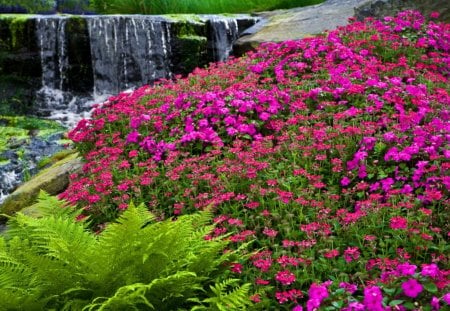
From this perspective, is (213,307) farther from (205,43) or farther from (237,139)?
(205,43)

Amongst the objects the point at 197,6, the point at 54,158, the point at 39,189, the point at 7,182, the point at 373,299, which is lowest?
the point at 7,182

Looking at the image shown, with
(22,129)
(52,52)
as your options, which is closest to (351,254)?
(22,129)

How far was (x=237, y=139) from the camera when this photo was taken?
4598 mm

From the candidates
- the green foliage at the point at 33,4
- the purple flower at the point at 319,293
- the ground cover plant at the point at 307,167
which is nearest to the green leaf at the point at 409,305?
the ground cover plant at the point at 307,167

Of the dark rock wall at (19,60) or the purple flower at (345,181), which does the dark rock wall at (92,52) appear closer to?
the dark rock wall at (19,60)

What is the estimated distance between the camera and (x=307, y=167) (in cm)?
412

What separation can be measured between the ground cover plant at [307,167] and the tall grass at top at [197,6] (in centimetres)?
773

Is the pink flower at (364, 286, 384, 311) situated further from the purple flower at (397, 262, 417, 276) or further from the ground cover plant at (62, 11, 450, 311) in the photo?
the purple flower at (397, 262, 417, 276)

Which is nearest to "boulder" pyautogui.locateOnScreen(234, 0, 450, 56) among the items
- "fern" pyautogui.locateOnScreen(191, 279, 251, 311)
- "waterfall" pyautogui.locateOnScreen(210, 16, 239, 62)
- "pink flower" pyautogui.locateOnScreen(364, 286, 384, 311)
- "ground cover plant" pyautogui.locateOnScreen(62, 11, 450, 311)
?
"waterfall" pyautogui.locateOnScreen(210, 16, 239, 62)

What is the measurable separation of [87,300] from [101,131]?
302 centimetres

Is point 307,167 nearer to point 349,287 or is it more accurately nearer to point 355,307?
point 349,287

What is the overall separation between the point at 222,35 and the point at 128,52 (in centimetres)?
189

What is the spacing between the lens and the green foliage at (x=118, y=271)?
271 cm

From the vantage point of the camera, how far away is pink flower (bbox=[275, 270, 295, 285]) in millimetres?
2898
